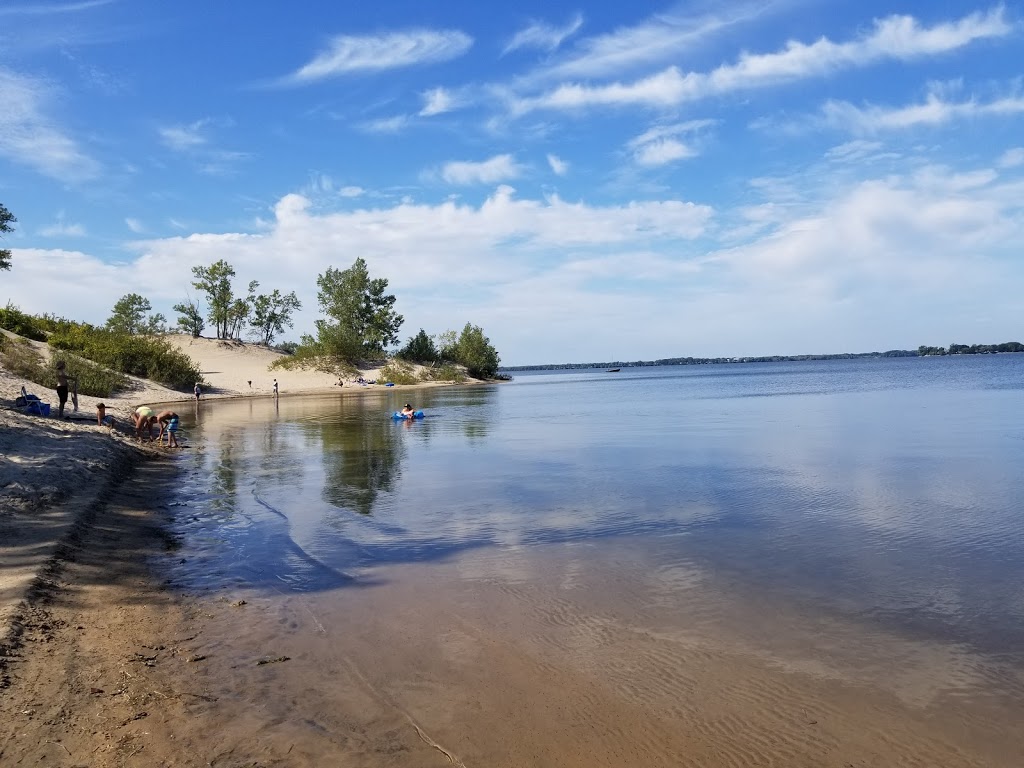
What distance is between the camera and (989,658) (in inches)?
269

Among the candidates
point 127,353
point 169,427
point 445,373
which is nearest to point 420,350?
point 445,373

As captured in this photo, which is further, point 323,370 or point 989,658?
point 323,370

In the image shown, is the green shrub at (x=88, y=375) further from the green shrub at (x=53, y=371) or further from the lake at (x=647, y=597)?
the lake at (x=647, y=597)

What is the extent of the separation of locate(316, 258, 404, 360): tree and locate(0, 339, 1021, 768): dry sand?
270 feet

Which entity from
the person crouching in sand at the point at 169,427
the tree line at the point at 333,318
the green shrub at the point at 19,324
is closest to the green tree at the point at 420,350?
the tree line at the point at 333,318

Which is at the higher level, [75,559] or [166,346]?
[166,346]

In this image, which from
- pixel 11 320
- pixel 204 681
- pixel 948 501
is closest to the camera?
Result: pixel 204 681

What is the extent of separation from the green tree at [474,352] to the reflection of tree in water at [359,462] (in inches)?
3072

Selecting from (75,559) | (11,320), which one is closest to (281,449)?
(75,559)

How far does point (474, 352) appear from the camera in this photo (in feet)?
371

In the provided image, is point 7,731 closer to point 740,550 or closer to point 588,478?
point 740,550

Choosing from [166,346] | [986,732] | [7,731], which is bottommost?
[986,732]

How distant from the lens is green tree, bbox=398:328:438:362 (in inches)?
4006

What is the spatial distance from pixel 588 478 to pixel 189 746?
1381 centimetres
